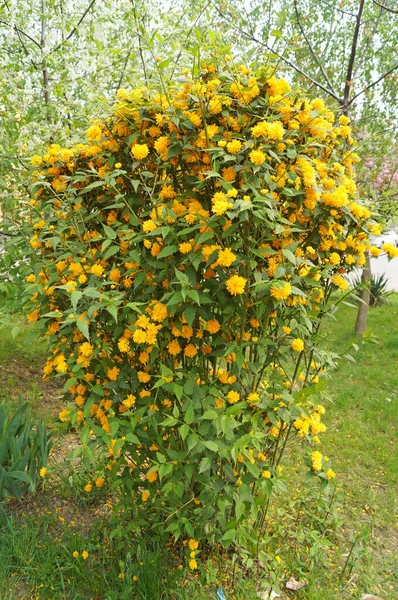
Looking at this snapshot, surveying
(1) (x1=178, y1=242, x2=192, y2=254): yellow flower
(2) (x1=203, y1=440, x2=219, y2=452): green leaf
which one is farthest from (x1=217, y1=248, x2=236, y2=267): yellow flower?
(2) (x1=203, y1=440, x2=219, y2=452): green leaf

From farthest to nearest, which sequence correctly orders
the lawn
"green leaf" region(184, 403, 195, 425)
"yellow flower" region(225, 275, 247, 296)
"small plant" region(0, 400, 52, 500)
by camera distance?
"small plant" region(0, 400, 52, 500) < the lawn < "green leaf" region(184, 403, 195, 425) < "yellow flower" region(225, 275, 247, 296)

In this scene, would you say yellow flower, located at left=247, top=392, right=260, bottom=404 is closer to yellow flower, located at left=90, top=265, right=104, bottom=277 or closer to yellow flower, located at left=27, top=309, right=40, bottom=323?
yellow flower, located at left=90, top=265, right=104, bottom=277

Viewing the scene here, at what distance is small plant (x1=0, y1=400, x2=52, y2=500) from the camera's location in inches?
91.7

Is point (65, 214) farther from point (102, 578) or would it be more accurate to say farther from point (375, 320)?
point (375, 320)

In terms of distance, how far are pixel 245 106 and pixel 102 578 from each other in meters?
2.04

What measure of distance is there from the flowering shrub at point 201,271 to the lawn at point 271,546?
0.28m

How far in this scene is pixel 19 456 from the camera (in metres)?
2.36

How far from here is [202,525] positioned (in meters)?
1.96

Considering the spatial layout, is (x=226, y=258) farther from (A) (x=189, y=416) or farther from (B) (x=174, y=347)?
(A) (x=189, y=416)

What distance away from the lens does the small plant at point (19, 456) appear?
2330mm

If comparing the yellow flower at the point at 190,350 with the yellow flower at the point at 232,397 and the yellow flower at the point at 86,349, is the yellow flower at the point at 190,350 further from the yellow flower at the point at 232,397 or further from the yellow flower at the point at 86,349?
the yellow flower at the point at 86,349

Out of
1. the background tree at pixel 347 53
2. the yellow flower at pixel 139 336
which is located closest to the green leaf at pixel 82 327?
the yellow flower at pixel 139 336

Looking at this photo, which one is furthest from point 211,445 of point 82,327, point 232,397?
point 82,327

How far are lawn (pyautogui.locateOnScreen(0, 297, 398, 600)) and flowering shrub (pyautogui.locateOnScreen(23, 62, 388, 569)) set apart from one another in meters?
0.28
